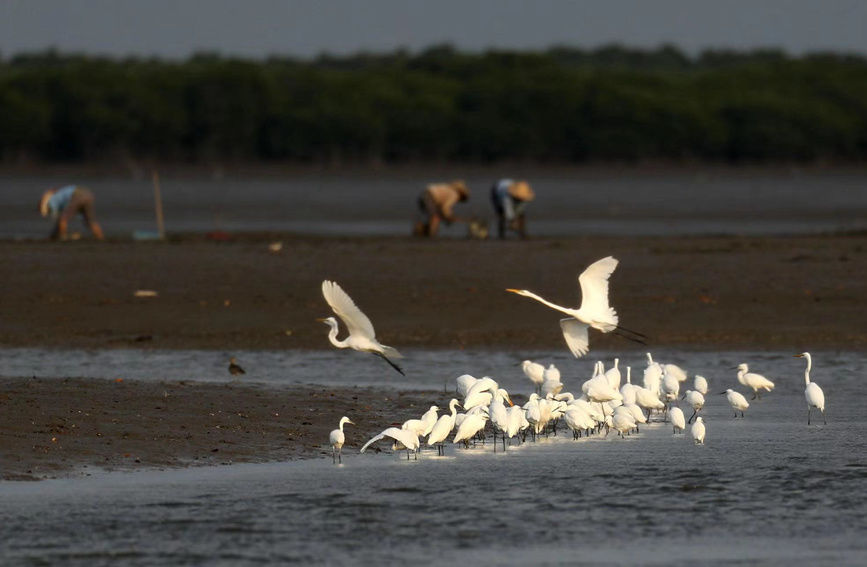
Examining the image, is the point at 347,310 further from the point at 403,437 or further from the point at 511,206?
the point at 511,206

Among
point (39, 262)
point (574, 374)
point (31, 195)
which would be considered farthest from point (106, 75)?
point (574, 374)

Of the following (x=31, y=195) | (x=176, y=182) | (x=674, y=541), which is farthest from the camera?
(x=176, y=182)

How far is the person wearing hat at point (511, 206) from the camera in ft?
95.2

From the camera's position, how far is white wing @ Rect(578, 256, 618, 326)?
14.6 metres

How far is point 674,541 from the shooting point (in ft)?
30.7

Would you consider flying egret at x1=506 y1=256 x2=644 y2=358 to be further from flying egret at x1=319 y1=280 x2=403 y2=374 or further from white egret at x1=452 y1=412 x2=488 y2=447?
white egret at x1=452 y1=412 x2=488 y2=447

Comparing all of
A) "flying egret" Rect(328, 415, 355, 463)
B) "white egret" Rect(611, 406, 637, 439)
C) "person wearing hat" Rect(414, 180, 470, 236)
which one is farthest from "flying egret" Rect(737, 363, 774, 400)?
"person wearing hat" Rect(414, 180, 470, 236)

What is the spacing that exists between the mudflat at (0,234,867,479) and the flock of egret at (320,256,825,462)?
0.61 metres

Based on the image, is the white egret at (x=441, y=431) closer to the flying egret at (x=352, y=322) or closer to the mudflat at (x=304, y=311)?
the mudflat at (x=304, y=311)

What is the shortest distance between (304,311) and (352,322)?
5513mm

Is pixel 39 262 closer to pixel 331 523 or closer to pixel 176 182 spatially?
pixel 331 523

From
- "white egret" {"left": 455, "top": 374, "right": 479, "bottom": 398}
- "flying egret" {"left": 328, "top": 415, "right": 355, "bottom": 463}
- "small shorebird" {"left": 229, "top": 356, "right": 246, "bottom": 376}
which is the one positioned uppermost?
"small shorebird" {"left": 229, "top": 356, "right": 246, "bottom": 376}

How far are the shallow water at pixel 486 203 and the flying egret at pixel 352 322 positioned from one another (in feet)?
53.5

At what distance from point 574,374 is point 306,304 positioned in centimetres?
481
